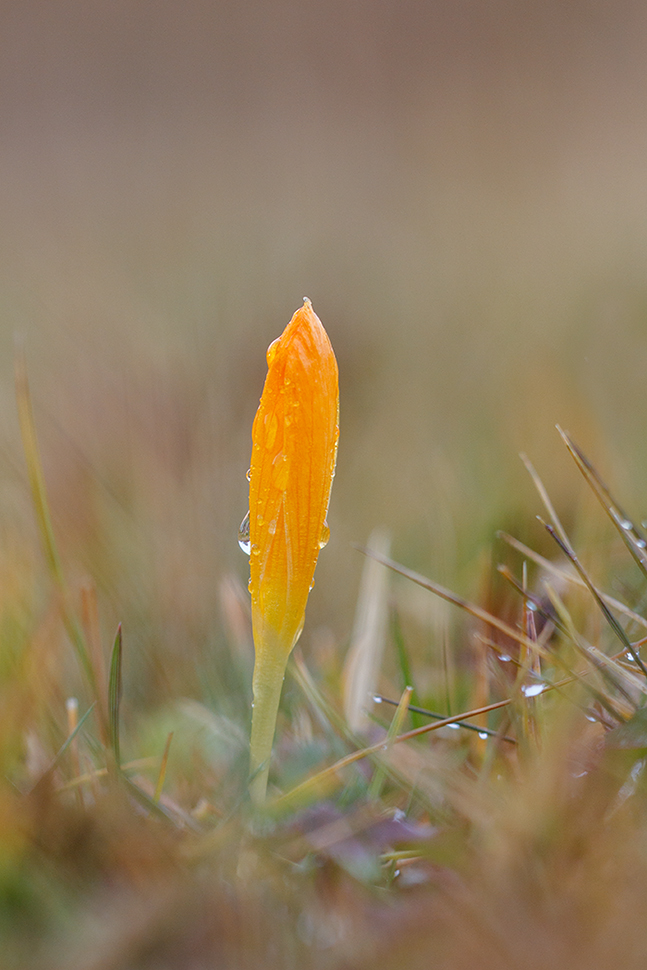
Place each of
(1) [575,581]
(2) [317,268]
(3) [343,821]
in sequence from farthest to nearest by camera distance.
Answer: (2) [317,268] < (1) [575,581] < (3) [343,821]

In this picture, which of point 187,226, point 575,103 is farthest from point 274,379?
point 575,103

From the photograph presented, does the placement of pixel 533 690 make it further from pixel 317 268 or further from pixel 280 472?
pixel 317 268

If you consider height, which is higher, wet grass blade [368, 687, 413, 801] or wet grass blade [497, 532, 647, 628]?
wet grass blade [497, 532, 647, 628]

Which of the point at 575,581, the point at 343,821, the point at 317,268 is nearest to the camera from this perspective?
the point at 343,821

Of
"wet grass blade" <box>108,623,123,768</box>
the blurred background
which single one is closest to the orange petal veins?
"wet grass blade" <box>108,623,123,768</box>

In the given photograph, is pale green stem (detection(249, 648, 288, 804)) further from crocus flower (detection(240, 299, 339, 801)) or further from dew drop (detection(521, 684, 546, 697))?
dew drop (detection(521, 684, 546, 697))

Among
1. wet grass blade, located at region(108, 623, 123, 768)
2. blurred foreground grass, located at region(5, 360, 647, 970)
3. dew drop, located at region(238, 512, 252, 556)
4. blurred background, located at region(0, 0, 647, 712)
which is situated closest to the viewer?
blurred foreground grass, located at region(5, 360, 647, 970)

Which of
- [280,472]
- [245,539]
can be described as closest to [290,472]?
[280,472]
